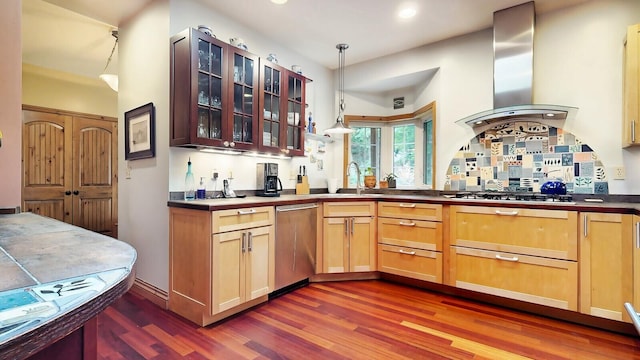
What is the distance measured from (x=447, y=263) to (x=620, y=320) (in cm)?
115

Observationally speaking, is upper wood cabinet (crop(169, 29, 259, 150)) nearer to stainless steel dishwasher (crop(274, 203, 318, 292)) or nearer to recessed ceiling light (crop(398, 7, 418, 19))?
stainless steel dishwasher (crop(274, 203, 318, 292))

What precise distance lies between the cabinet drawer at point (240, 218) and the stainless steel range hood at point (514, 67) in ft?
7.18

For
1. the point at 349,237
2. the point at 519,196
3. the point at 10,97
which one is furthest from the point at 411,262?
the point at 10,97

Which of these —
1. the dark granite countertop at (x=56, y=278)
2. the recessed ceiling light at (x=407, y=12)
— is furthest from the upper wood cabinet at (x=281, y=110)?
the dark granite countertop at (x=56, y=278)

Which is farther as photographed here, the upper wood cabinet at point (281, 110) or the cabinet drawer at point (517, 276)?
the upper wood cabinet at point (281, 110)

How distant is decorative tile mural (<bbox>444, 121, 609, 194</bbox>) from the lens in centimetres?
263

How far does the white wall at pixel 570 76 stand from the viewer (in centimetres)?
251

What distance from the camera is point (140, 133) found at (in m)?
2.76

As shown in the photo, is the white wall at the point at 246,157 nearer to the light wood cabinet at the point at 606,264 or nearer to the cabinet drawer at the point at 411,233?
the cabinet drawer at the point at 411,233

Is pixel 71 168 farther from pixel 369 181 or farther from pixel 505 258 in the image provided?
pixel 505 258

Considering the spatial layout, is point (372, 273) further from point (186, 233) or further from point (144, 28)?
point (144, 28)

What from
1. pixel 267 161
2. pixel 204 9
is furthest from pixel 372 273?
pixel 204 9

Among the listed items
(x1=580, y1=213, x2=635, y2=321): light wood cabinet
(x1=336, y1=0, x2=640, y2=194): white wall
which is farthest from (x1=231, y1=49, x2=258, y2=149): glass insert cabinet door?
(x1=580, y1=213, x2=635, y2=321): light wood cabinet

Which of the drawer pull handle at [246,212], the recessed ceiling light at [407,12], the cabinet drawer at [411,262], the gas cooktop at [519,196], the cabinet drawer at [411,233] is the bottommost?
the cabinet drawer at [411,262]
